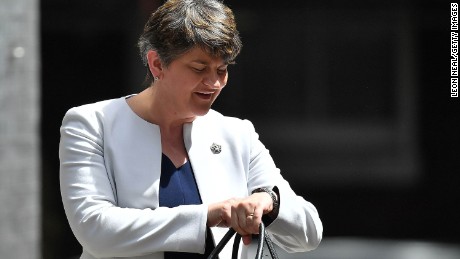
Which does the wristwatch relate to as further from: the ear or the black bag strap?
the ear

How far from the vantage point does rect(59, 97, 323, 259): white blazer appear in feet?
8.27

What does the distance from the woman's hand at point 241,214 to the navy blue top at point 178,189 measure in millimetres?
98

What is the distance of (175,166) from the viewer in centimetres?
272

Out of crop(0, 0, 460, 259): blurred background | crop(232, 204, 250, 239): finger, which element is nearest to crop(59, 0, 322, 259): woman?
crop(232, 204, 250, 239): finger

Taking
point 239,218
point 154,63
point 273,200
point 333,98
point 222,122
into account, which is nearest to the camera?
point 239,218

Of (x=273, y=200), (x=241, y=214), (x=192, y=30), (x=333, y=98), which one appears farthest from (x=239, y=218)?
(x=333, y=98)

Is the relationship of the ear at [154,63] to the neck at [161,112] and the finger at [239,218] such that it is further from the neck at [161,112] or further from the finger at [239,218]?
the finger at [239,218]

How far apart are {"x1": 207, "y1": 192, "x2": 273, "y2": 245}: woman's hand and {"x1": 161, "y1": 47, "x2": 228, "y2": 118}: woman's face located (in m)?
0.28

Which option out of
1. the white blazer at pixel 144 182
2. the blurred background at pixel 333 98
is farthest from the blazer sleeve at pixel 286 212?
the blurred background at pixel 333 98

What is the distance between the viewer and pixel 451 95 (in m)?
6.32

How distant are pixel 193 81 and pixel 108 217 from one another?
1.29ft

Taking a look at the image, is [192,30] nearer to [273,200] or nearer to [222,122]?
[222,122]

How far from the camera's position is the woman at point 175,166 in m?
2.52

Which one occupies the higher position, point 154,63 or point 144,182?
point 154,63
